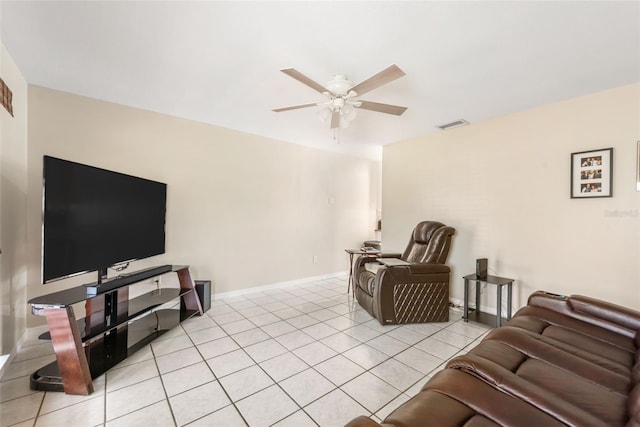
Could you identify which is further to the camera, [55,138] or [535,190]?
[535,190]

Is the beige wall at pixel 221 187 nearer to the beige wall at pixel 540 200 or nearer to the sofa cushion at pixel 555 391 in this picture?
the beige wall at pixel 540 200

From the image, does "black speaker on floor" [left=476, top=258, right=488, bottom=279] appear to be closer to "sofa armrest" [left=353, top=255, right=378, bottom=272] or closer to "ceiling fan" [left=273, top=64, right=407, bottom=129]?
"sofa armrest" [left=353, top=255, right=378, bottom=272]

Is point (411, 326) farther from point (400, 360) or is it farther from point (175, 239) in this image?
point (175, 239)

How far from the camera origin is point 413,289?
2.89m

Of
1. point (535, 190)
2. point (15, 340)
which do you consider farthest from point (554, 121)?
point (15, 340)

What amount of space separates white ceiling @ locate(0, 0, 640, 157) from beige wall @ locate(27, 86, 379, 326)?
14.4 inches

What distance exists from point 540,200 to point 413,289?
173 centimetres

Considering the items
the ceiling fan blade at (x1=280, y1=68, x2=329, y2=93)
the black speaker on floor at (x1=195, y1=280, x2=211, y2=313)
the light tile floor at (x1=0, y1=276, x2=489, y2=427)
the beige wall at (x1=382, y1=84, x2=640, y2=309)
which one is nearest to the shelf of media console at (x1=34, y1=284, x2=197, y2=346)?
the black speaker on floor at (x1=195, y1=280, x2=211, y2=313)

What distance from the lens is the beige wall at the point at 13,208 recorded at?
2.01 meters

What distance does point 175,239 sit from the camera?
337 centimetres

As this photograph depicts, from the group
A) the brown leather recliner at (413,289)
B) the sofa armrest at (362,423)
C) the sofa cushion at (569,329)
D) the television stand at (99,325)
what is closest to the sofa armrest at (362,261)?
the brown leather recliner at (413,289)

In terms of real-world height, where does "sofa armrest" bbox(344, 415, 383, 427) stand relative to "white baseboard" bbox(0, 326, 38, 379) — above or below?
above

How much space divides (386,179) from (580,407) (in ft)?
12.8

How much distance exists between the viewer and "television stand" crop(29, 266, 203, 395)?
175 cm
